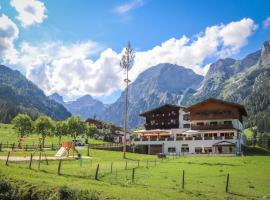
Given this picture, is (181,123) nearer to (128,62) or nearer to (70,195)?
(128,62)

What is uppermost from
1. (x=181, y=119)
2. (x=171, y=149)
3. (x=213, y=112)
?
(x=213, y=112)

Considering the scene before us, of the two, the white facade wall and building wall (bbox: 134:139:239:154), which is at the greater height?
the white facade wall

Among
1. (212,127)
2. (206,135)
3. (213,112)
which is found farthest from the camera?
(213,112)

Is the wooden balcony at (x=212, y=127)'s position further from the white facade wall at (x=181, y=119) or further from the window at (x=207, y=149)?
the white facade wall at (x=181, y=119)

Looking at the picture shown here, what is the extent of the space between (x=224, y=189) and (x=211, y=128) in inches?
2714

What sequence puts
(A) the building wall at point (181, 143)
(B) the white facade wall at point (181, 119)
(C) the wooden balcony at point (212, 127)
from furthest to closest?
(B) the white facade wall at point (181, 119) → (C) the wooden balcony at point (212, 127) → (A) the building wall at point (181, 143)

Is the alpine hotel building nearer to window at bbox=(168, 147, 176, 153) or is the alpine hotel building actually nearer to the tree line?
window at bbox=(168, 147, 176, 153)

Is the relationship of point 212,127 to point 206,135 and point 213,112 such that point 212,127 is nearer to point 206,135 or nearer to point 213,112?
point 206,135

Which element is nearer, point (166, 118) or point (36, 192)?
point (36, 192)

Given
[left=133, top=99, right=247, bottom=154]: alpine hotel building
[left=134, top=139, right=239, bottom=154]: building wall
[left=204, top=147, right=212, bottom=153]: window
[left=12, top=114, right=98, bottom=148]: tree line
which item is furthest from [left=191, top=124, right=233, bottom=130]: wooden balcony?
[left=12, top=114, right=98, bottom=148]: tree line

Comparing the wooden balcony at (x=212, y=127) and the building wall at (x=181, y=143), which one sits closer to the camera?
the building wall at (x=181, y=143)

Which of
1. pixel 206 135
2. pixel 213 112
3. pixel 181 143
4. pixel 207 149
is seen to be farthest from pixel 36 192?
pixel 213 112

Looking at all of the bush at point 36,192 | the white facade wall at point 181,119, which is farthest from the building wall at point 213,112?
the bush at point 36,192

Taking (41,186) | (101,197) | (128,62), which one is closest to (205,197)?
(101,197)
